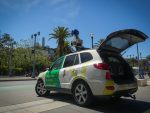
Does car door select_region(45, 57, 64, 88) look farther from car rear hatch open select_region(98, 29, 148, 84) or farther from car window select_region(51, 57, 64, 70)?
car rear hatch open select_region(98, 29, 148, 84)

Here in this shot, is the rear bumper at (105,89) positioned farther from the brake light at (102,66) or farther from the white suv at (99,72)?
the brake light at (102,66)

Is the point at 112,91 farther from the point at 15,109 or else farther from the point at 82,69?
the point at 15,109

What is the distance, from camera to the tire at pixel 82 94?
22.4ft

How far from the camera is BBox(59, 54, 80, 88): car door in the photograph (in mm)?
7551

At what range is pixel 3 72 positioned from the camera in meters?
56.8

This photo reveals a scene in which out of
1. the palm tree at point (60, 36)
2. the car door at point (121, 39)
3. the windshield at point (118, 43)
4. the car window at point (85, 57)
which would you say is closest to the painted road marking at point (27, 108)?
the car window at point (85, 57)

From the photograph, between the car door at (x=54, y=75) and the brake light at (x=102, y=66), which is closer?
the brake light at (x=102, y=66)

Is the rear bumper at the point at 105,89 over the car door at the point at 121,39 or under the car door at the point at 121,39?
under

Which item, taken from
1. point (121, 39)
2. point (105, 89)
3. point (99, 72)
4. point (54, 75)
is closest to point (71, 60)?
point (54, 75)

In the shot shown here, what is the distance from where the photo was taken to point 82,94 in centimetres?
711

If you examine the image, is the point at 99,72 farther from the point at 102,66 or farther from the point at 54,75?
the point at 54,75

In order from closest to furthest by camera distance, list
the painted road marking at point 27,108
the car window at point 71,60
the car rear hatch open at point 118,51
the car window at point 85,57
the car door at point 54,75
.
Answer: the painted road marking at point 27,108
the car rear hatch open at point 118,51
the car window at point 85,57
the car window at point 71,60
the car door at point 54,75

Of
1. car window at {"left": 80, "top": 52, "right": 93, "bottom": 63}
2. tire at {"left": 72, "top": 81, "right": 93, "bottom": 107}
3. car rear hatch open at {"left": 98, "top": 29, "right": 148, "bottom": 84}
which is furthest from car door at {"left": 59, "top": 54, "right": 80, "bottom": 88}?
car rear hatch open at {"left": 98, "top": 29, "right": 148, "bottom": 84}

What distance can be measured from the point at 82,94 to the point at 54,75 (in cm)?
191
